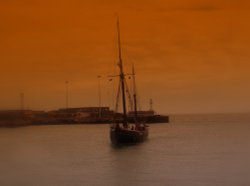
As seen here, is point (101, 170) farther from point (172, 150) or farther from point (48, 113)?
point (48, 113)

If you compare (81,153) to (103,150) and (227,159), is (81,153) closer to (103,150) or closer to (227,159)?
(103,150)

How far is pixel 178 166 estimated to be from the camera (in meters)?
24.0

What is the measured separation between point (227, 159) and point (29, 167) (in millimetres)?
8789

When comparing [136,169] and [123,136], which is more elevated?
[123,136]

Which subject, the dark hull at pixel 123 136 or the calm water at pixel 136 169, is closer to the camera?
the calm water at pixel 136 169

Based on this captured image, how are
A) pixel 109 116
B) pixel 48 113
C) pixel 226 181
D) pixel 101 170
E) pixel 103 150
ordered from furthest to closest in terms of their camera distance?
pixel 48 113
pixel 109 116
pixel 103 150
pixel 101 170
pixel 226 181

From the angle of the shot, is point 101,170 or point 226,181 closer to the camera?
point 226,181

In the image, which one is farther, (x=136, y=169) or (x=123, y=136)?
(x=123, y=136)

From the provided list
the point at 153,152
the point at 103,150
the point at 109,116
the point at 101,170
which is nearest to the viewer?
the point at 101,170

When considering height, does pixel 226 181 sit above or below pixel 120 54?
below

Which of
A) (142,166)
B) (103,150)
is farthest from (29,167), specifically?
(103,150)

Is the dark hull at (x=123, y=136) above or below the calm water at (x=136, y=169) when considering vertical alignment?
above

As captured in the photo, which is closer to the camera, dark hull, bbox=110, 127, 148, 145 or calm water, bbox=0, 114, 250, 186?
calm water, bbox=0, 114, 250, 186

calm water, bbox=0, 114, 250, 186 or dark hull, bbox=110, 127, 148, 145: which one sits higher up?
dark hull, bbox=110, 127, 148, 145
